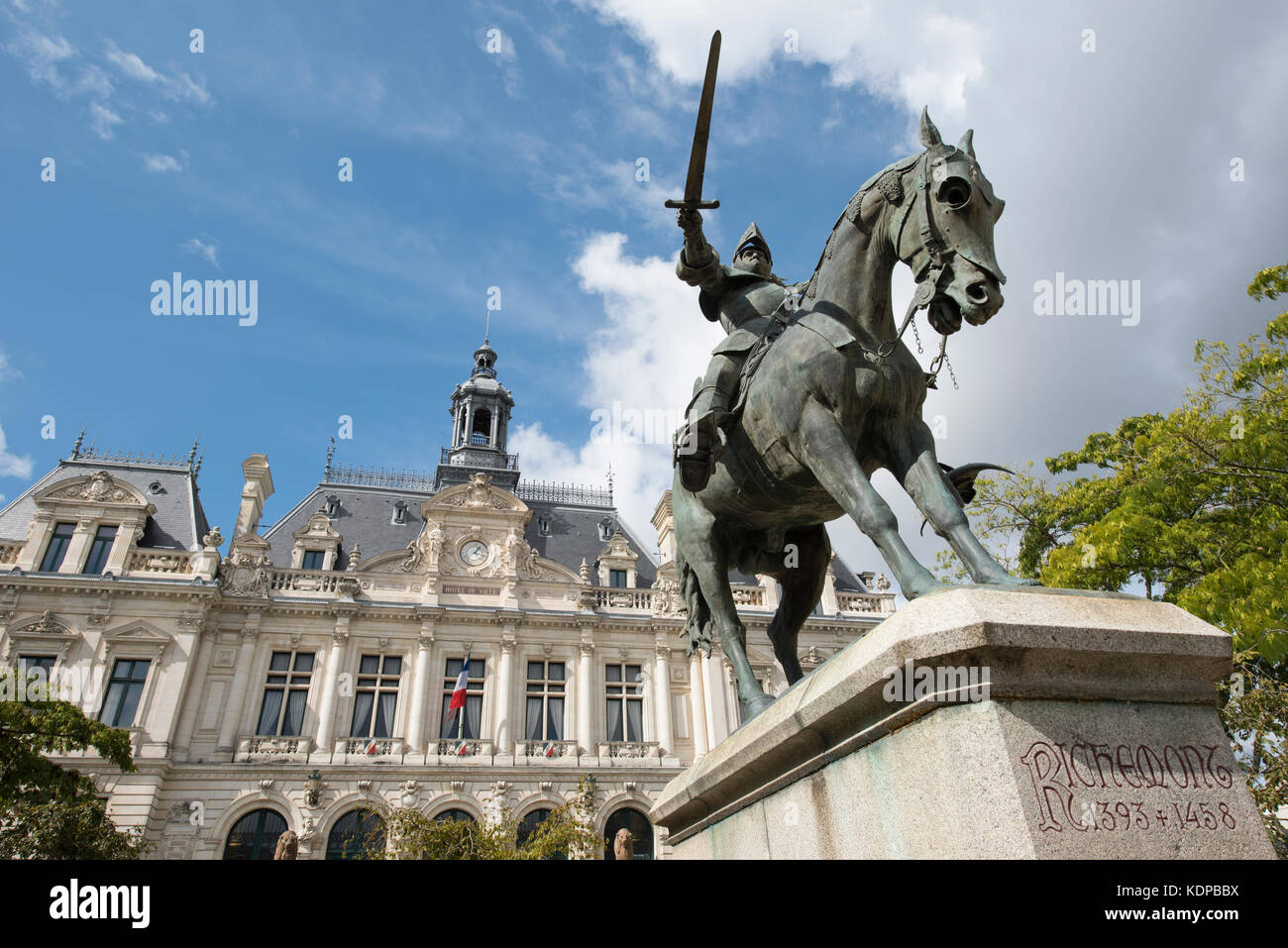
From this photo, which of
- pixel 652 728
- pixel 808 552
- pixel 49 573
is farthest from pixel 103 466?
pixel 808 552

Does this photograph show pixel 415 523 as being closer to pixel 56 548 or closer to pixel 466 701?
pixel 466 701

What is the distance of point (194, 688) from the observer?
24.8 metres

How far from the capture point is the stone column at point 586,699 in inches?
1030

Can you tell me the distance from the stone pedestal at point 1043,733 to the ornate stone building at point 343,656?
2162 centimetres

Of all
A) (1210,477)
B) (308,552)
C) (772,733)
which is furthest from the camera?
(308,552)

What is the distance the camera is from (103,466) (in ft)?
104

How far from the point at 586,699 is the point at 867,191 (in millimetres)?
24549

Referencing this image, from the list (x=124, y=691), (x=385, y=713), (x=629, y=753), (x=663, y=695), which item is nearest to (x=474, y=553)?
(x=385, y=713)

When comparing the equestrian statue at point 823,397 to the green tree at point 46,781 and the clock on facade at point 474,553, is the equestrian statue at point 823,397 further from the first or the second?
the clock on facade at point 474,553

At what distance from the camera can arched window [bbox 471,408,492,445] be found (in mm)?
37906

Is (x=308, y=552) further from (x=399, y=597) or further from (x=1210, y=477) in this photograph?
(x=1210, y=477)

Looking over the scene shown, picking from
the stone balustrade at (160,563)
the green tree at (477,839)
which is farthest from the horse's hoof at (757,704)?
→ the stone balustrade at (160,563)
